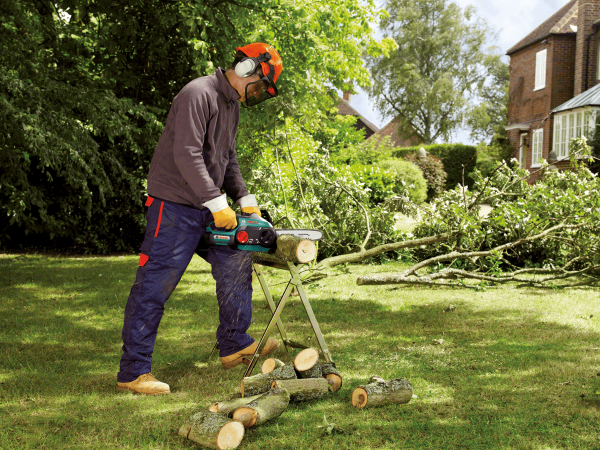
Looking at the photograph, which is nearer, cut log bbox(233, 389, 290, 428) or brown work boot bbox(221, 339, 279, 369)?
cut log bbox(233, 389, 290, 428)

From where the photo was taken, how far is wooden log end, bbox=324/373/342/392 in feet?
10.6

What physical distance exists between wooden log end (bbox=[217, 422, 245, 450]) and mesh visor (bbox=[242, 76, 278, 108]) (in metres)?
1.92

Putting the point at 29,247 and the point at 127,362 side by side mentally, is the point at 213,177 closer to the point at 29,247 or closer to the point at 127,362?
the point at 127,362

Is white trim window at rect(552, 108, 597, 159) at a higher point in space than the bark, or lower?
higher

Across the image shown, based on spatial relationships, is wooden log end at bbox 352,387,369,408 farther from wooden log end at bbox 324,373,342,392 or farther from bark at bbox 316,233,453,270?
bark at bbox 316,233,453,270

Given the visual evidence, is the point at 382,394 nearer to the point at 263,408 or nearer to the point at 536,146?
the point at 263,408

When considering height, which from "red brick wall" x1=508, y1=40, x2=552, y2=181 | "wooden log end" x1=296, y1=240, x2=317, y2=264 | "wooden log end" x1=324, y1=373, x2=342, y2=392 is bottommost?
"wooden log end" x1=324, y1=373, x2=342, y2=392

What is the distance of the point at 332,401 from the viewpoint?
313 centimetres

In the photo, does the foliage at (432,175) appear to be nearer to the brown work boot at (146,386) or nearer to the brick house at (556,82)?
the brick house at (556,82)

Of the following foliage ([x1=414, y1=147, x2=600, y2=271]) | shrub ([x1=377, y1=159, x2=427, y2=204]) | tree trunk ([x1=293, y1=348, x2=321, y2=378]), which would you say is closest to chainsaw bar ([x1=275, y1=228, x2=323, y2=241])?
tree trunk ([x1=293, y1=348, x2=321, y2=378])

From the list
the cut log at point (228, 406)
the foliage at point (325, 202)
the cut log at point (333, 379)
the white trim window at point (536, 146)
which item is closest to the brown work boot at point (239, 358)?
the cut log at point (333, 379)

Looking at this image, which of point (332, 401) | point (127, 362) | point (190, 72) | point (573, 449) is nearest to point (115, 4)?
point (190, 72)

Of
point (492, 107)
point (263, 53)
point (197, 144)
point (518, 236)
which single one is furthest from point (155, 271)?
point (492, 107)

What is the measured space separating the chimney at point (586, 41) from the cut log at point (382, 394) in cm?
2177
